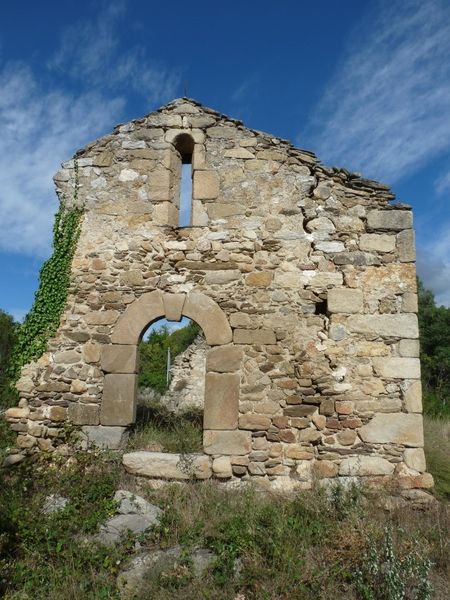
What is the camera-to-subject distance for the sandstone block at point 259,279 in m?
5.86

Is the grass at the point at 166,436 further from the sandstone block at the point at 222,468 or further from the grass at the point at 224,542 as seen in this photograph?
the grass at the point at 224,542

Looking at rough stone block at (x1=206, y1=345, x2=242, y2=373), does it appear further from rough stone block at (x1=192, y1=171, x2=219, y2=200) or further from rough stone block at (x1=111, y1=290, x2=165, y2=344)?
rough stone block at (x1=192, y1=171, x2=219, y2=200)

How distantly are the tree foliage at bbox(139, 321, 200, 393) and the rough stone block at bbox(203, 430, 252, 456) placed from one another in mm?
12470

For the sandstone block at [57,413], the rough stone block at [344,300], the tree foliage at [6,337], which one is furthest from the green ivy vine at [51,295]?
the tree foliage at [6,337]

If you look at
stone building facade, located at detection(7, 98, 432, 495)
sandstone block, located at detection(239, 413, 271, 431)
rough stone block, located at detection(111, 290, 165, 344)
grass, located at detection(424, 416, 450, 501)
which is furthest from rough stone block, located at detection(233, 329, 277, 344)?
grass, located at detection(424, 416, 450, 501)

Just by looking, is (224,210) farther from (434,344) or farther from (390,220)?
(434,344)

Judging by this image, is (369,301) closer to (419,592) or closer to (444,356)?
(419,592)

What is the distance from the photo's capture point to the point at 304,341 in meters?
5.68

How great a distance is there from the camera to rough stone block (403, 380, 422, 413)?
17.8 ft

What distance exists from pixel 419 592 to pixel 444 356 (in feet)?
67.6

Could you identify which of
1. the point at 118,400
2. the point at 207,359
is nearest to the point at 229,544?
the point at 207,359

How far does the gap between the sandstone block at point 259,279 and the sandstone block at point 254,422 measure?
1.63 m

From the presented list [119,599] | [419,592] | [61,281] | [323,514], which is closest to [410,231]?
[323,514]

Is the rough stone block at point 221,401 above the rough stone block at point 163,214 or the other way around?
the other way around
